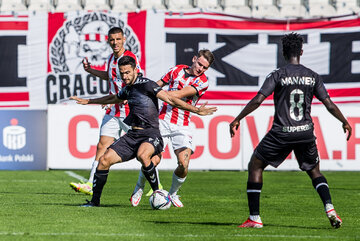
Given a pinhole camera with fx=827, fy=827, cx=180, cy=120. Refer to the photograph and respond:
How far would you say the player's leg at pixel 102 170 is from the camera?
32.4 feet

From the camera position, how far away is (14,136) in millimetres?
19031

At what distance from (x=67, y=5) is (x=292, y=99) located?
15.4 meters

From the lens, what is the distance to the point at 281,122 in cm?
823

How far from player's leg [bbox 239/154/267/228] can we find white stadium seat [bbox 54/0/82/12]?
15228mm

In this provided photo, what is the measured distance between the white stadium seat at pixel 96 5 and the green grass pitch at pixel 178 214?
8.06m

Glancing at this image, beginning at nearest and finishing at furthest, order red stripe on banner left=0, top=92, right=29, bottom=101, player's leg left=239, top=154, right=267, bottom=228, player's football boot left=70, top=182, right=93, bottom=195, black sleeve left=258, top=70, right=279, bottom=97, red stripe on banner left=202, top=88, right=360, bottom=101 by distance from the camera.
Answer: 1. black sleeve left=258, top=70, right=279, bottom=97
2. player's leg left=239, top=154, right=267, bottom=228
3. player's football boot left=70, top=182, right=93, bottom=195
4. red stripe on banner left=202, top=88, right=360, bottom=101
5. red stripe on banner left=0, top=92, right=29, bottom=101

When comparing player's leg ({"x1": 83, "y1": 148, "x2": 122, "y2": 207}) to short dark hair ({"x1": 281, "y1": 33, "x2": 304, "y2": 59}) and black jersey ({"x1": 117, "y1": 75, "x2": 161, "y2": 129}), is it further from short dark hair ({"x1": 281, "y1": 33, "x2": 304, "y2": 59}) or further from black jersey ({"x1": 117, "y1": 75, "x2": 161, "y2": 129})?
short dark hair ({"x1": 281, "y1": 33, "x2": 304, "y2": 59})

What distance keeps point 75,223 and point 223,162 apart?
11025 millimetres

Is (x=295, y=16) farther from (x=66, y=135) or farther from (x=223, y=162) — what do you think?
(x=66, y=135)

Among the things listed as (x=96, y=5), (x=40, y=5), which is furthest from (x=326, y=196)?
(x=40, y=5)

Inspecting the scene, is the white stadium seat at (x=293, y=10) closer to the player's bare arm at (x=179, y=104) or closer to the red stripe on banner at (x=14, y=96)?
the red stripe on banner at (x=14, y=96)

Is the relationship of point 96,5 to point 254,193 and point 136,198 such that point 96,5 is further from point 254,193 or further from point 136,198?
point 254,193

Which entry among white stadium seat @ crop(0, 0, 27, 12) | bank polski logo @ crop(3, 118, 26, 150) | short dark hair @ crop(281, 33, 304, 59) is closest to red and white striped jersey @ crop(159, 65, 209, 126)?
short dark hair @ crop(281, 33, 304, 59)

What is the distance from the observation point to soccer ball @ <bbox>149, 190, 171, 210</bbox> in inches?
395
